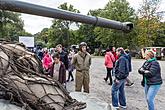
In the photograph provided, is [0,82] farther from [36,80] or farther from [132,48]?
[132,48]

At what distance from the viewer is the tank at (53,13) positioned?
3.82m

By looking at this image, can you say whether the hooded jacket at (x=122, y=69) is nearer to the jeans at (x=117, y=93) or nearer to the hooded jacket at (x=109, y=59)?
the jeans at (x=117, y=93)

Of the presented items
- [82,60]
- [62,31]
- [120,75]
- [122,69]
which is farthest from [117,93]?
[62,31]

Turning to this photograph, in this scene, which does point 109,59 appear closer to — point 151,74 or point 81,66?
point 81,66

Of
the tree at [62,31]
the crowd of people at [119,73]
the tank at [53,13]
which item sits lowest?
the tree at [62,31]

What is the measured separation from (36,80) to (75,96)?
1.05m

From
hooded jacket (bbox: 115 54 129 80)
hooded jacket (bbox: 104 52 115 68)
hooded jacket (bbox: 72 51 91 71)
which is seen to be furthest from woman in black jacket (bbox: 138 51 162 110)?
hooded jacket (bbox: 104 52 115 68)

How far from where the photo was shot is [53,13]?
4227 mm

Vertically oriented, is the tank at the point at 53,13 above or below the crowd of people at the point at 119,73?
above

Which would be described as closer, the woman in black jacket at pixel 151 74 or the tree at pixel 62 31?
the woman in black jacket at pixel 151 74

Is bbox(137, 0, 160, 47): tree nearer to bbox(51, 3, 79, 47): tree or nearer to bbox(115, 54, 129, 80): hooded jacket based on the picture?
bbox(51, 3, 79, 47): tree

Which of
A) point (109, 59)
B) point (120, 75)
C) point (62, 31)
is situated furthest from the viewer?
point (62, 31)

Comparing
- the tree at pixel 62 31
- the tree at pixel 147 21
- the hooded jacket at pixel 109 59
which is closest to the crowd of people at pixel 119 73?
the hooded jacket at pixel 109 59

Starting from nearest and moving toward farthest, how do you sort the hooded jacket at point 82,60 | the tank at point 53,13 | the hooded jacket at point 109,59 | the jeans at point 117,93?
the tank at point 53,13 → the jeans at point 117,93 → the hooded jacket at point 82,60 → the hooded jacket at point 109,59
